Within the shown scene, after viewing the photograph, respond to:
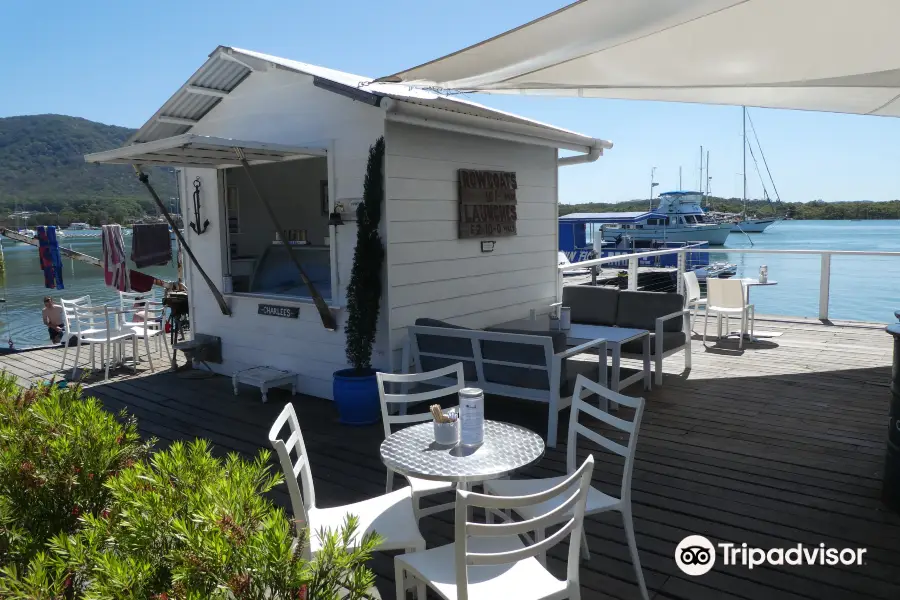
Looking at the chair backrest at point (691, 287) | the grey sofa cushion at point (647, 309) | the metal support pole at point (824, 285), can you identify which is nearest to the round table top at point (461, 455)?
the grey sofa cushion at point (647, 309)

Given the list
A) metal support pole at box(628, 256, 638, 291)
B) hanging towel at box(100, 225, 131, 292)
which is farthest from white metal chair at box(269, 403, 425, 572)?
hanging towel at box(100, 225, 131, 292)

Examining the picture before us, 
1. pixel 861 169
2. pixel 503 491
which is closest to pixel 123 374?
pixel 503 491

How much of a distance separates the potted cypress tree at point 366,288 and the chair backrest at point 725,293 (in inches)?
168

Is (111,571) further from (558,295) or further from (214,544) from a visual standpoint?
(558,295)

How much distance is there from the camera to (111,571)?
1.19 metres

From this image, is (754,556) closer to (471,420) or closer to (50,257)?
(471,420)

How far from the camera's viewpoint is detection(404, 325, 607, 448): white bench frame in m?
4.20

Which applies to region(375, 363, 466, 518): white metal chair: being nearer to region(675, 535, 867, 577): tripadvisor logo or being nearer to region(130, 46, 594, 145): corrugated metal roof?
region(675, 535, 867, 577): tripadvisor logo

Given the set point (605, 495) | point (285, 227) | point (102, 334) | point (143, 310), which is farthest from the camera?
point (143, 310)

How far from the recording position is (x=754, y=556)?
2.78 meters

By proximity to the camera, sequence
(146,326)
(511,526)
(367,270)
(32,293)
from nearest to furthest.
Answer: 1. (511,526)
2. (367,270)
3. (146,326)
4. (32,293)

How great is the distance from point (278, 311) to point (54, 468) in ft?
13.4

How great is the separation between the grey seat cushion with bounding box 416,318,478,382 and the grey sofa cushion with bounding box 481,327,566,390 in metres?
0.14

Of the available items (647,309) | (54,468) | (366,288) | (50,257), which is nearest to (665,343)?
(647,309)
